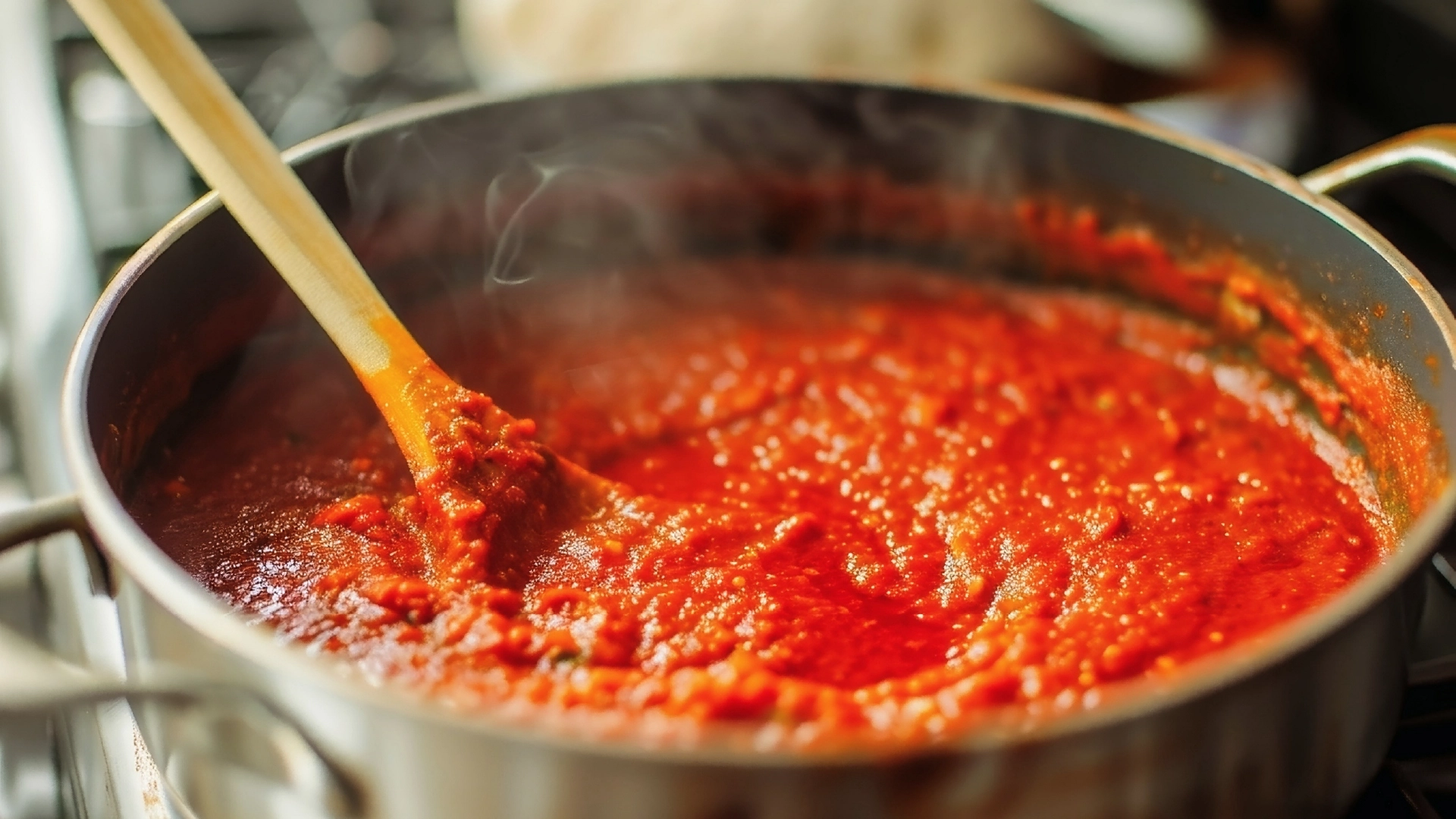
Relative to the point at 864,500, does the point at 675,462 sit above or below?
above

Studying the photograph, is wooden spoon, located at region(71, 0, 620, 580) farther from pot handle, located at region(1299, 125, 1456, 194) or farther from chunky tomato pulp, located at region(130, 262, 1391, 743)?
pot handle, located at region(1299, 125, 1456, 194)

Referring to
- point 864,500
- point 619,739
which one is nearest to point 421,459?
point 864,500

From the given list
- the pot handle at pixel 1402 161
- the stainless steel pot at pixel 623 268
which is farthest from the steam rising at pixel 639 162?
the pot handle at pixel 1402 161

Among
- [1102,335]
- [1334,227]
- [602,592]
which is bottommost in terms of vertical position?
Result: [602,592]

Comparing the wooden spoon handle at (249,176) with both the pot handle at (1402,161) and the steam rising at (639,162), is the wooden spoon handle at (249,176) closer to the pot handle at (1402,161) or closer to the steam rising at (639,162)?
the steam rising at (639,162)

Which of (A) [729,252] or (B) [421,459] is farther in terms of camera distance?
(A) [729,252]

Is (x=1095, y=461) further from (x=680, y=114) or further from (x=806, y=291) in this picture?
(x=680, y=114)

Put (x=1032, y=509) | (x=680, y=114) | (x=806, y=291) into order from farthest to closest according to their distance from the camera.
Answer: (x=806, y=291) → (x=680, y=114) → (x=1032, y=509)
